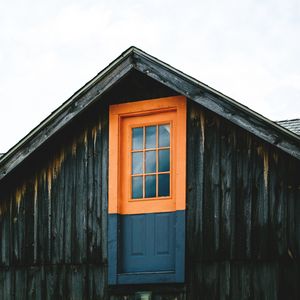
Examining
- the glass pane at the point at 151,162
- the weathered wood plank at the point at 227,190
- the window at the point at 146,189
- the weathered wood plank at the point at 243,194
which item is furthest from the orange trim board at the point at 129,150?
the weathered wood plank at the point at 243,194

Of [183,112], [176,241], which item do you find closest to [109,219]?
[176,241]

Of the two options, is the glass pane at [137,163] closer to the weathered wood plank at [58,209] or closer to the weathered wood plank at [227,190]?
the weathered wood plank at [58,209]

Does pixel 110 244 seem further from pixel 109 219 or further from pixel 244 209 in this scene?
pixel 244 209

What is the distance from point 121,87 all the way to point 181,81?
141 centimetres

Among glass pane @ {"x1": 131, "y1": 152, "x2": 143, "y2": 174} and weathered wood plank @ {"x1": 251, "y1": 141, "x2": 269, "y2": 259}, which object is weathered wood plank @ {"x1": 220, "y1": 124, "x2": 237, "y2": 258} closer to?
weathered wood plank @ {"x1": 251, "y1": 141, "x2": 269, "y2": 259}

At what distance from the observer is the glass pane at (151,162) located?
13.3 m

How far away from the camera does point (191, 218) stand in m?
12.7

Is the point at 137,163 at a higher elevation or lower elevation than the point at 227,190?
higher

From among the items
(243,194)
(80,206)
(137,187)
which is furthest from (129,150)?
(243,194)

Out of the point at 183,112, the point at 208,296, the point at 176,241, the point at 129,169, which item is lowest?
the point at 208,296

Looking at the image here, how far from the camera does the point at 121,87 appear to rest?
44.8 ft

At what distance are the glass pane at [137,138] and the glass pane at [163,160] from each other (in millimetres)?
369

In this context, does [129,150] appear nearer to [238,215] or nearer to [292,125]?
[238,215]

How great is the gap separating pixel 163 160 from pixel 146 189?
53 centimetres
